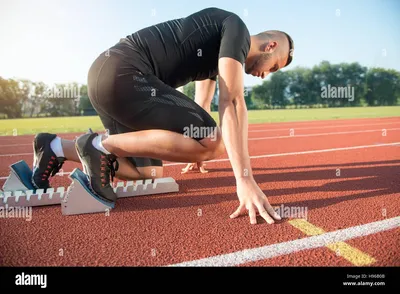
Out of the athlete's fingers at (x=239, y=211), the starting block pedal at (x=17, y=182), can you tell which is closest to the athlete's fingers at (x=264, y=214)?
the athlete's fingers at (x=239, y=211)

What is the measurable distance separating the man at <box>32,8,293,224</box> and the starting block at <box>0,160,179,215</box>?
0.10 meters

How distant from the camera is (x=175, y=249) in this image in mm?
1746

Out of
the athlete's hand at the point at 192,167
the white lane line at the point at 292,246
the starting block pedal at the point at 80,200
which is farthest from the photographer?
the athlete's hand at the point at 192,167

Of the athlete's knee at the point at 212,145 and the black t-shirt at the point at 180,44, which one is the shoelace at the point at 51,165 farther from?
the athlete's knee at the point at 212,145

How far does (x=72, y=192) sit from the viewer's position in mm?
2311

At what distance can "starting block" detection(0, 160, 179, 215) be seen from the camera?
7.63ft

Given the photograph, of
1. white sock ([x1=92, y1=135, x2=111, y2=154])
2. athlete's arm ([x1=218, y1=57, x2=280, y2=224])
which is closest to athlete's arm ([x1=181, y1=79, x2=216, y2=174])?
athlete's arm ([x1=218, y1=57, x2=280, y2=224])

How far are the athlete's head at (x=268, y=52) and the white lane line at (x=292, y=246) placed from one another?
5.05ft

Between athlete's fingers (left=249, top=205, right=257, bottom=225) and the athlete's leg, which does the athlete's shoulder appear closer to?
the athlete's leg

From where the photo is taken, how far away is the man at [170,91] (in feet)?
7.22

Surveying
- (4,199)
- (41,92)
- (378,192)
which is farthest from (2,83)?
(378,192)
